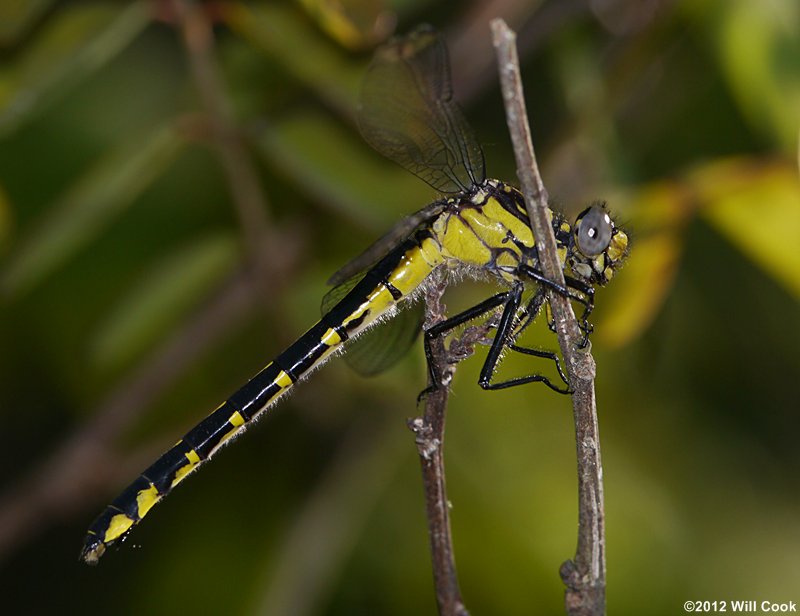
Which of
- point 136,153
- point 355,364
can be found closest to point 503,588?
point 355,364

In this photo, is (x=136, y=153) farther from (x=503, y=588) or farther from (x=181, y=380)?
(x=503, y=588)

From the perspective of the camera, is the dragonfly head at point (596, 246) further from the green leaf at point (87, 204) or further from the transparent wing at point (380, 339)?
the green leaf at point (87, 204)

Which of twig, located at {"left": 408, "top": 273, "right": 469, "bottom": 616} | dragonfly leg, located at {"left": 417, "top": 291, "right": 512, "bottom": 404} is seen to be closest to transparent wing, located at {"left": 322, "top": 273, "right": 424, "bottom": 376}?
dragonfly leg, located at {"left": 417, "top": 291, "right": 512, "bottom": 404}

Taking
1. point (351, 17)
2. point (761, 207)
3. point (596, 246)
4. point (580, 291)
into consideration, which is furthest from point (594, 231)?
point (351, 17)

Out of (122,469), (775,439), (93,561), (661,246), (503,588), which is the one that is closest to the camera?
(93,561)

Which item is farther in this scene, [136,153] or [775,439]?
[775,439]

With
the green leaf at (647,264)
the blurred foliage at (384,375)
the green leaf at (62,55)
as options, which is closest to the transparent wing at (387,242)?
the blurred foliage at (384,375)

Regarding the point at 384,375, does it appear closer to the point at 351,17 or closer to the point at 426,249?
the point at 426,249
